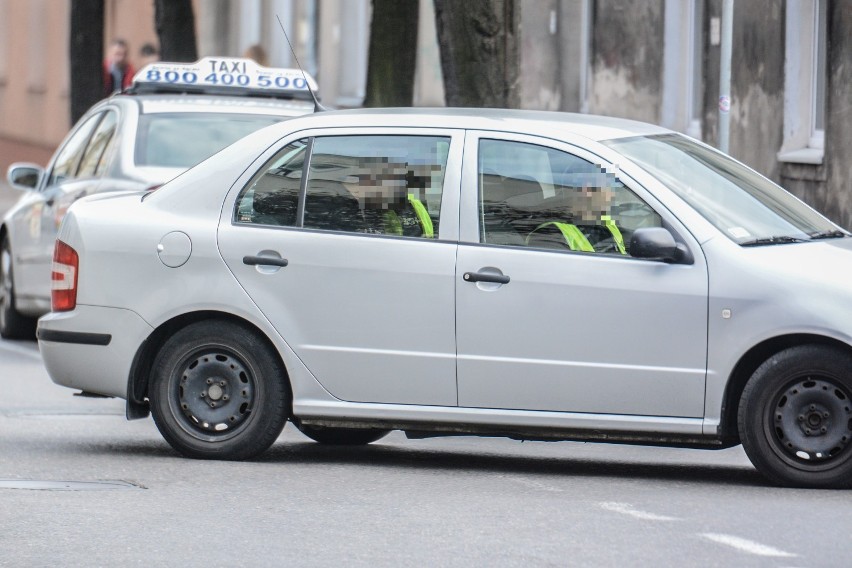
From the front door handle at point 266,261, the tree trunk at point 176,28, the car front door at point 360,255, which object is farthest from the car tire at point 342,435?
the tree trunk at point 176,28

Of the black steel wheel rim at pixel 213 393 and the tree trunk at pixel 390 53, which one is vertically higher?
the tree trunk at pixel 390 53

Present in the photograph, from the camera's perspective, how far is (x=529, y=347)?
818 cm

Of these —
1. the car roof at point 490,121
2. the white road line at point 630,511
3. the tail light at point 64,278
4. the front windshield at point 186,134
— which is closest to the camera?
the white road line at point 630,511

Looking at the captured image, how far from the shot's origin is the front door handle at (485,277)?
8.18 metres

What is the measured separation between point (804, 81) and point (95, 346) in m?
10.4

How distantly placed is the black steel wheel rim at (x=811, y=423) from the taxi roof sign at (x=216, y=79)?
6.16m

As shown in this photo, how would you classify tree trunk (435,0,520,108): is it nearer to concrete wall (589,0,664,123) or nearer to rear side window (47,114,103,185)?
rear side window (47,114,103,185)

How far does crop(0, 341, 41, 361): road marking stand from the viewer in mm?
14047

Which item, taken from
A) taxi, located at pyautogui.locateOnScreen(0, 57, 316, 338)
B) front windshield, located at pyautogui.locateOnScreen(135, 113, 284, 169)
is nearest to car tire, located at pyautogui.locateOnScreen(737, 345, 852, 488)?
taxi, located at pyautogui.locateOnScreen(0, 57, 316, 338)

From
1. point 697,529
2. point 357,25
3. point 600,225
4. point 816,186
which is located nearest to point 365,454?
point 600,225

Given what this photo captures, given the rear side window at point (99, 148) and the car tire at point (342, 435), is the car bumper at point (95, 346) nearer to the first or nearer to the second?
the car tire at point (342, 435)

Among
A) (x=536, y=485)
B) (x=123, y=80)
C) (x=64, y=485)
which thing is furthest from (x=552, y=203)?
(x=123, y=80)

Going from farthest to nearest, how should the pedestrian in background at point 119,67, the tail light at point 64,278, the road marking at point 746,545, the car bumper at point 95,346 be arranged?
the pedestrian in background at point 119,67, the tail light at point 64,278, the car bumper at point 95,346, the road marking at point 746,545

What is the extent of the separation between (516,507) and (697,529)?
79cm
